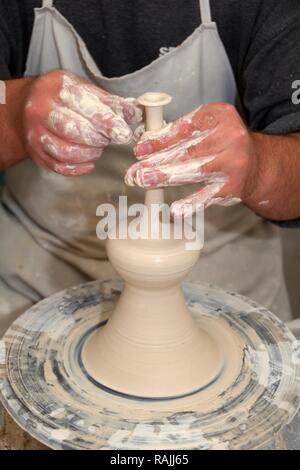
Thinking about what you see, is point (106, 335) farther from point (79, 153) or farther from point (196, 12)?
point (196, 12)

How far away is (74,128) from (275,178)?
16.1 inches

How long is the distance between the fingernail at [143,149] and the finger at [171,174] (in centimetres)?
4

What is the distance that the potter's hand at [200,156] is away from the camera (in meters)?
1.15

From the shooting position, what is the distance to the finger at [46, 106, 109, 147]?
121 centimetres

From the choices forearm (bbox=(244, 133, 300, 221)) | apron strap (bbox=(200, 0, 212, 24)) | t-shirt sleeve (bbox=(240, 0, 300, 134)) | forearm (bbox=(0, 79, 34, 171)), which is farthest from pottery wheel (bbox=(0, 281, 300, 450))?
apron strap (bbox=(200, 0, 212, 24))

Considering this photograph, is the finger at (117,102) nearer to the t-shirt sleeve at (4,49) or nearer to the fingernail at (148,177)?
the fingernail at (148,177)

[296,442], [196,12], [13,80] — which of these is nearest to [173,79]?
[196,12]

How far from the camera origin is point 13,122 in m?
1.47

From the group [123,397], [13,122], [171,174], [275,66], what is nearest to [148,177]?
[171,174]

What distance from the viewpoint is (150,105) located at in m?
1.14

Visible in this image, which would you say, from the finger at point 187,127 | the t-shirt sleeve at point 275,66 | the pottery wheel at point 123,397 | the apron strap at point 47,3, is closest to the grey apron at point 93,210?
the apron strap at point 47,3

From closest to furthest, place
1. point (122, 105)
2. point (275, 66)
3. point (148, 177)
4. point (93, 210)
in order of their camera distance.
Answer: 1. point (148, 177)
2. point (122, 105)
3. point (275, 66)
4. point (93, 210)

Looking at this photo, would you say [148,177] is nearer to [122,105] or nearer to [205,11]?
[122,105]

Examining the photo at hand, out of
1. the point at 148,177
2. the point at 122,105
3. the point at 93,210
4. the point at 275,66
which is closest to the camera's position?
the point at 148,177
